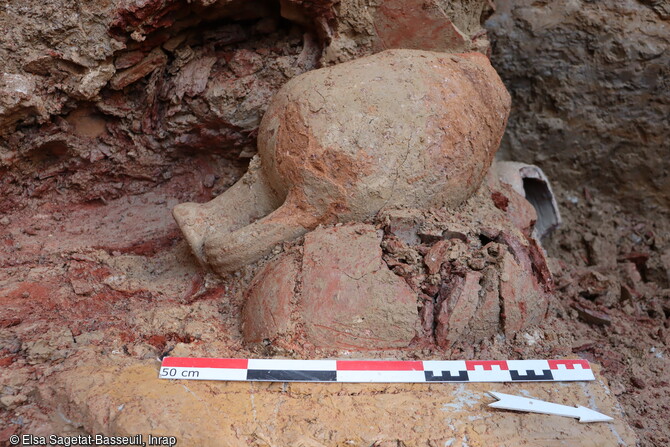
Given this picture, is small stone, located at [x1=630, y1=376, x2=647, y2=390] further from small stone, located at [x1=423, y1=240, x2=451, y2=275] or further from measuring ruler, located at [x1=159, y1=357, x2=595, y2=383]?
small stone, located at [x1=423, y1=240, x2=451, y2=275]

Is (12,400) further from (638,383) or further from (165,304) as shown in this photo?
(638,383)

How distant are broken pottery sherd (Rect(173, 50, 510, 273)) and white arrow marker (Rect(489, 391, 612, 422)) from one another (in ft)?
2.81

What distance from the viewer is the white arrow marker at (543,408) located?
74.0 inches

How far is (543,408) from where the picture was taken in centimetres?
190

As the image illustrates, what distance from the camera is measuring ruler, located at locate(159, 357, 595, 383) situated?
194 cm

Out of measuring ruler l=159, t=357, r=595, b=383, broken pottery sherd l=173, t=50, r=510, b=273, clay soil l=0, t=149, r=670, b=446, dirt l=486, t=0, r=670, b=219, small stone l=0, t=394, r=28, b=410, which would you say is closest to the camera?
small stone l=0, t=394, r=28, b=410

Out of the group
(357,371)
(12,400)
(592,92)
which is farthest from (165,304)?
(592,92)

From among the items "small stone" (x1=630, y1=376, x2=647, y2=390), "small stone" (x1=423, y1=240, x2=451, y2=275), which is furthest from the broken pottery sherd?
"small stone" (x1=630, y1=376, x2=647, y2=390)

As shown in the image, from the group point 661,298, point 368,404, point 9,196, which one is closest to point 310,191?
point 368,404

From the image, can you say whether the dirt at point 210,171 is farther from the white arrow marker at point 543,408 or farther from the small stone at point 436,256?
the small stone at point 436,256

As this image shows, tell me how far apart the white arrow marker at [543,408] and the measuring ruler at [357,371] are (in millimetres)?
97

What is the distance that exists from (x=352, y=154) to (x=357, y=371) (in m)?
0.85

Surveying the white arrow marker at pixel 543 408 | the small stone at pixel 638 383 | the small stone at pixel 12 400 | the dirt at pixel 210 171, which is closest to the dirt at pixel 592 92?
the dirt at pixel 210 171

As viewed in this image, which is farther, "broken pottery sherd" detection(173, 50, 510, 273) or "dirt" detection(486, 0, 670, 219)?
"dirt" detection(486, 0, 670, 219)
